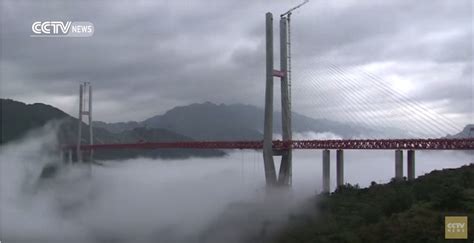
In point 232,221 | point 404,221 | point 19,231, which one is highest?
point 404,221

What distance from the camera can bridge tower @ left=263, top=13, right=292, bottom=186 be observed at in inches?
1502

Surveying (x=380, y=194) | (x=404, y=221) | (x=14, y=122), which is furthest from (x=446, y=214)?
(x=14, y=122)

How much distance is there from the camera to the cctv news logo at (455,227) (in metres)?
17.9

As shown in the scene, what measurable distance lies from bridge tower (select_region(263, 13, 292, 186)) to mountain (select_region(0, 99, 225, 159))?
A: 55113 mm

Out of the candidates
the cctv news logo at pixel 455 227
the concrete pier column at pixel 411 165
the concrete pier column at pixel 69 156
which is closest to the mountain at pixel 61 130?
the concrete pier column at pixel 69 156

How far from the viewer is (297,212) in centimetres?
3503

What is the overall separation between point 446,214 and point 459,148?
7448 millimetres

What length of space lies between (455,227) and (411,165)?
13.9 meters

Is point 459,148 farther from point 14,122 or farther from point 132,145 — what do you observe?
point 14,122

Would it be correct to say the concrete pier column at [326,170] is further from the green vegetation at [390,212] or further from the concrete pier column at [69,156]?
the concrete pier column at [69,156]

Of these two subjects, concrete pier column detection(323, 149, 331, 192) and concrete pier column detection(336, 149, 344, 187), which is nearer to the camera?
concrete pier column detection(336, 149, 344, 187)

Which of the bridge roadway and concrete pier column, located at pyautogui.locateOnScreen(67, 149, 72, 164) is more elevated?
the bridge roadway

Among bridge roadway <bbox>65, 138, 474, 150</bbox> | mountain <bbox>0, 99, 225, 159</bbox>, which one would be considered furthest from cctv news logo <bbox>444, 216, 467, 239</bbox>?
mountain <bbox>0, 99, 225, 159</bbox>

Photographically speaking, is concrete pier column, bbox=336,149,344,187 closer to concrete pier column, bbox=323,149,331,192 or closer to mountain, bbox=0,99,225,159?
concrete pier column, bbox=323,149,331,192
